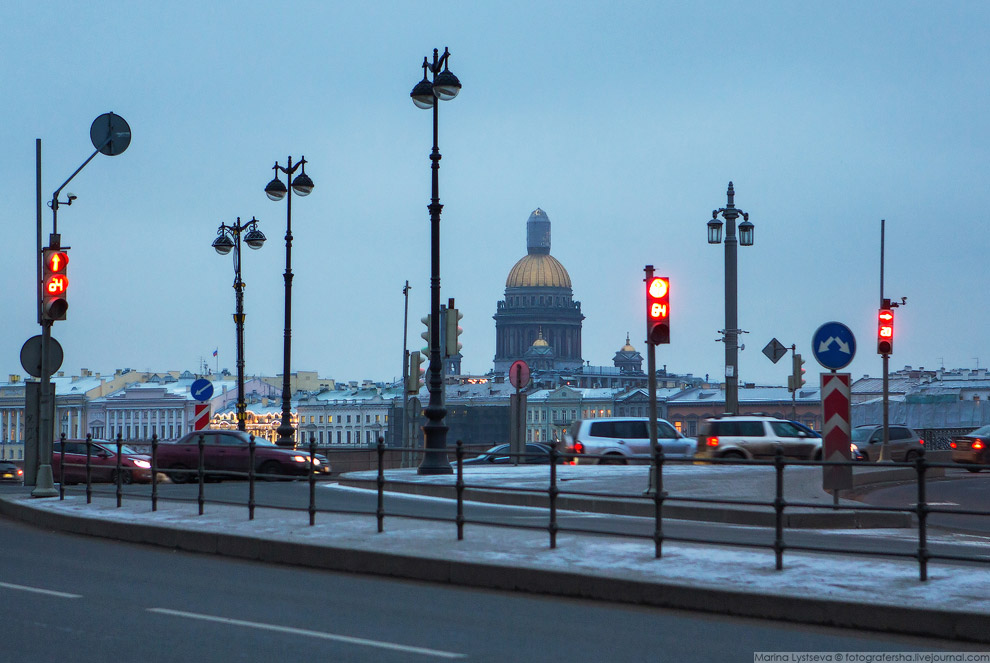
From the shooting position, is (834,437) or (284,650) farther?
(834,437)

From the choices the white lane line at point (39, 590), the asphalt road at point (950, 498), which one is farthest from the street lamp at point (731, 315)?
the white lane line at point (39, 590)

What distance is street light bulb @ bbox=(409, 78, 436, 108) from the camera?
27422 mm

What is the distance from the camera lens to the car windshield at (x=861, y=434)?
150ft

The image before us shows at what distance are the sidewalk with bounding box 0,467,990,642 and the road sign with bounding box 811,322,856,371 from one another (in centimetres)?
557

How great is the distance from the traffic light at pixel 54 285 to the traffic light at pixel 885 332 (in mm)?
20797

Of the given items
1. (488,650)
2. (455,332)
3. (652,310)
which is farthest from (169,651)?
(455,332)

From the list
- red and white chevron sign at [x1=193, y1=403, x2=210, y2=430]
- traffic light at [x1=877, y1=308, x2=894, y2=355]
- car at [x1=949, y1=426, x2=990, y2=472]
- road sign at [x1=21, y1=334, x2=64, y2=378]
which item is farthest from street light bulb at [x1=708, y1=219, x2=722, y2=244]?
road sign at [x1=21, y1=334, x2=64, y2=378]

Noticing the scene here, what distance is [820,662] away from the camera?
8078 millimetres

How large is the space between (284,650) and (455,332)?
2001 cm

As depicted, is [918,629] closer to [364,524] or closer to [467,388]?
[364,524]

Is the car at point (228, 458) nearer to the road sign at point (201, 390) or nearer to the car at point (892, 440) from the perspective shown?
the road sign at point (201, 390)

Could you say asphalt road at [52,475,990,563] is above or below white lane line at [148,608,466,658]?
below

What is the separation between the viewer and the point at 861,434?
4619cm

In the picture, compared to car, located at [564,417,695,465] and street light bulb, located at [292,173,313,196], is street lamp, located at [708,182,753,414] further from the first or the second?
street light bulb, located at [292,173,313,196]
